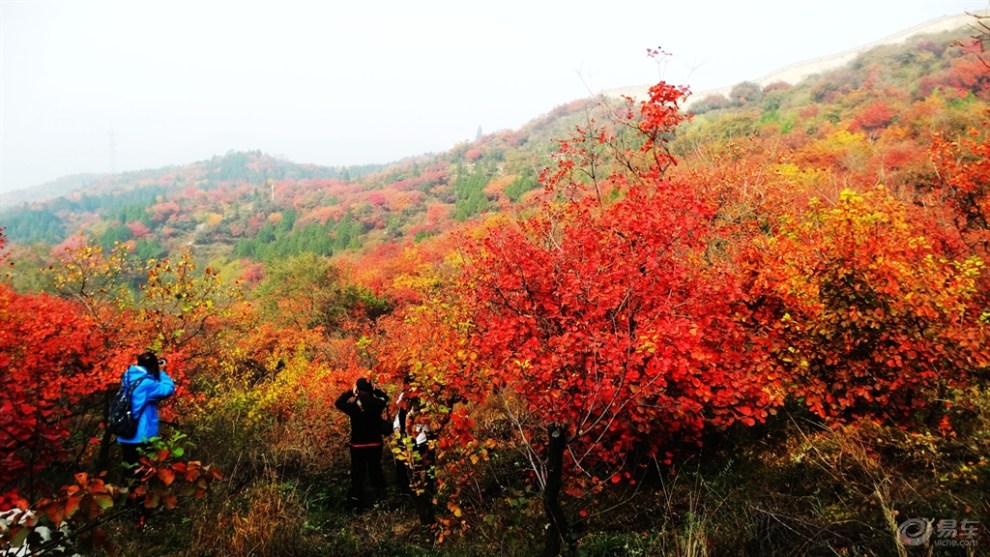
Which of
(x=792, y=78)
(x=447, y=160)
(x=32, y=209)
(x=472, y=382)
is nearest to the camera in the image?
(x=472, y=382)

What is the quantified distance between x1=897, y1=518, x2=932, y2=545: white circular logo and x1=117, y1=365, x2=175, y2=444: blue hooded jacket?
7151 mm

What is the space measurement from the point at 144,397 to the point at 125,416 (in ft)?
0.96

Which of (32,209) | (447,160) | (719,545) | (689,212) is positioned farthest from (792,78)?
(32,209)

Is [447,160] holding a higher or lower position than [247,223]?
higher

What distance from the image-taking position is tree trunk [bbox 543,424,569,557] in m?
4.48

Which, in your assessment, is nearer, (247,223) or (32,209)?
(247,223)

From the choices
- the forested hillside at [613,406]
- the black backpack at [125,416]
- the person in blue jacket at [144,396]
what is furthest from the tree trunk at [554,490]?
the black backpack at [125,416]

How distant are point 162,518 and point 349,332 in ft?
90.2

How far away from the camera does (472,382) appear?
21.9ft

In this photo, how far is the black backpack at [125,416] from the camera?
5.41 m

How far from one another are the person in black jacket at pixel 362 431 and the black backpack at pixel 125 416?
2.43 meters

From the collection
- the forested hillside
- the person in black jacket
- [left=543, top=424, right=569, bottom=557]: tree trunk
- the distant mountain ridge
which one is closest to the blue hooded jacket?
the forested hillside

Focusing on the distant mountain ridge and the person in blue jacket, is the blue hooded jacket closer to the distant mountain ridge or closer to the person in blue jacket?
the person in blue jacket

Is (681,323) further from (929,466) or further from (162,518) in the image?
(162,518)
